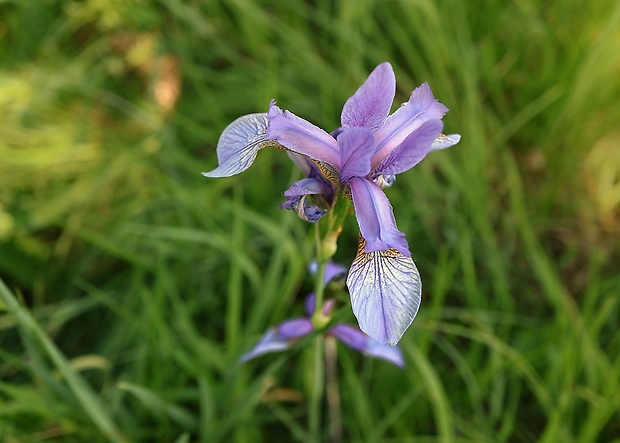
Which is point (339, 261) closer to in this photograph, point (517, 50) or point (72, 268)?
point (72, 268)

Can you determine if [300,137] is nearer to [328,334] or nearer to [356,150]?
[356,150]

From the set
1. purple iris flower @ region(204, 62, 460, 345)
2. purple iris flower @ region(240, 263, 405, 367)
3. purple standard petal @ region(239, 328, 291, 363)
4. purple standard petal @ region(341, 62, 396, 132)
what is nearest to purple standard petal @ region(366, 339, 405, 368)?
purple iris flower @ region(240, 263, 405, 367)

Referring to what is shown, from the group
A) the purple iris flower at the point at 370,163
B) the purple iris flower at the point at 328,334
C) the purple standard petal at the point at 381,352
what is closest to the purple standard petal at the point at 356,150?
the purple iris flower at the point at 370,163

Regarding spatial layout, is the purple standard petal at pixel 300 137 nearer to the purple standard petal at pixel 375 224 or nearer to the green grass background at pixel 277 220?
the purple standard petal at pixel 375 224

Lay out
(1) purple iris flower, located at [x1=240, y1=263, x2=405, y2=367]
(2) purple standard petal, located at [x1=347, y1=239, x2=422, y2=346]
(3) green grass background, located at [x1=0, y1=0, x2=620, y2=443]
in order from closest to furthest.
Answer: (2) purple standard petal, located at [x1=347, y1=239, x2=422, y2=346]
(1) purple iris flower, located at [x1=240, y1=263, x2=405, y2=367]
(3) green grass background, located at [x1=0, y1=0, x2=620, y2=443]

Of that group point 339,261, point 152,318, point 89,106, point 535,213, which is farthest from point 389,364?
point 89,106

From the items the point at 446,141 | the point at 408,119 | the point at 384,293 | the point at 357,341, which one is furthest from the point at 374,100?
the point at 357,341

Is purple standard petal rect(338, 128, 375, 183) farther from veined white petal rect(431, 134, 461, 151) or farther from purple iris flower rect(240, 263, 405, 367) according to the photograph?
purple iris flower rect(240, 263, 405, 367)
